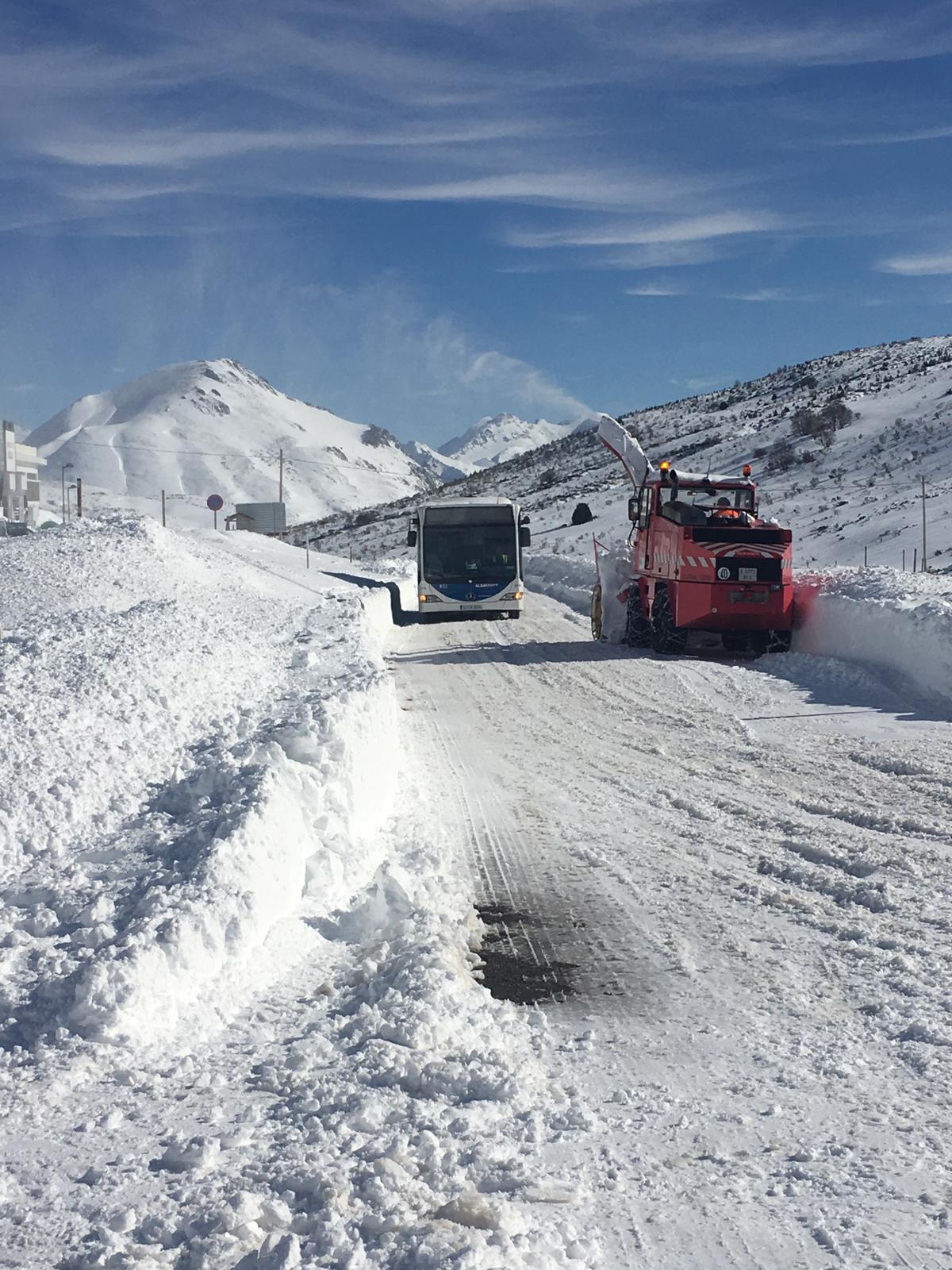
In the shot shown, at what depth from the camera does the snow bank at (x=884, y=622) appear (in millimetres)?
13273

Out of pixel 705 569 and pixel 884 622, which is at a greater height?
pixel 705 569

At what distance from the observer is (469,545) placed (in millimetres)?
25031

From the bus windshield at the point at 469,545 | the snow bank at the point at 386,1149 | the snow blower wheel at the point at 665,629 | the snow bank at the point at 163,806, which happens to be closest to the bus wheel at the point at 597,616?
the snow blower wheel at the point at 665,629

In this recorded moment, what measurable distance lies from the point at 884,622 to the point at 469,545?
11869 millimetres

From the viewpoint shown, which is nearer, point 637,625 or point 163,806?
point 163,806

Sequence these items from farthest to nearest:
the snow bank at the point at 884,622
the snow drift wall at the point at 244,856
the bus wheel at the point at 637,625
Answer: the bus wheel at the point at 637,625 → the snow bank at the point at 884,622 → the snow drift wall at the point at 244,856

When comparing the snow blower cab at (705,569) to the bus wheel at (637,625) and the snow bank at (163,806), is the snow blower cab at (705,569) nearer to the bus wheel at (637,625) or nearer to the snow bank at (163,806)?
the bus wheel at (637,625)

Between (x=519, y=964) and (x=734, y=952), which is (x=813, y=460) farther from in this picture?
(x=519, y=964)

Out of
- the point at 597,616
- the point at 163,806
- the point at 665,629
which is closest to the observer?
the point at 163,806

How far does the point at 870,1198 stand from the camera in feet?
11.5

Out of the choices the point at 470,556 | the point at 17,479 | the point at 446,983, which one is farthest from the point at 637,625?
the point at 17,479

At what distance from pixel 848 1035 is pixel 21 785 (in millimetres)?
4730

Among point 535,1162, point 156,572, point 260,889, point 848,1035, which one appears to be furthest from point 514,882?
point 156,572

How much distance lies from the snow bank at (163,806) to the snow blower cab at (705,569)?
20.7 ft
